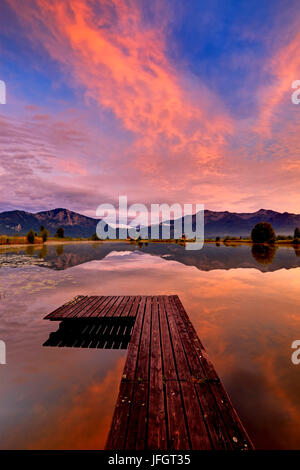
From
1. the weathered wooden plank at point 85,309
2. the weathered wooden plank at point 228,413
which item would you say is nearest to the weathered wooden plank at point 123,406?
the weathered wooden plank at point 228,413

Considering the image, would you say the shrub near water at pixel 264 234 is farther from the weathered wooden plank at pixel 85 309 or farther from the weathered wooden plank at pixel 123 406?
the weathered wooden plank at pixel 123 406

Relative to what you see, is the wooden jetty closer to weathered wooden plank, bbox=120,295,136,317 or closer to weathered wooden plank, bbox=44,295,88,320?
weathered wooden plank, bbox=120,295,136,317

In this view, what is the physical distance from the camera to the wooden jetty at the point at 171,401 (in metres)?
3.21

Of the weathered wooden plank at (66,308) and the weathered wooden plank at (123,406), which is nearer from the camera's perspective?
the weathered wooden plank at (123,406)

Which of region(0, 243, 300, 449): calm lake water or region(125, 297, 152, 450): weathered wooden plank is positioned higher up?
region(125, 297, 152, 450): weathered wooden plank

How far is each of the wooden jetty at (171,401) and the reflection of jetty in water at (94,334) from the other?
1.70m

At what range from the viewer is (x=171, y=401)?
13.2 feet

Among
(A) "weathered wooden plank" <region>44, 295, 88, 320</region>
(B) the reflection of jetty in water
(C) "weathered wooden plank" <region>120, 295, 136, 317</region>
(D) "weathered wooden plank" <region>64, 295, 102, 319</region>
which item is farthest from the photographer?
(C) "weathered wooden plank" <region>120, 295, 136, 317</region>

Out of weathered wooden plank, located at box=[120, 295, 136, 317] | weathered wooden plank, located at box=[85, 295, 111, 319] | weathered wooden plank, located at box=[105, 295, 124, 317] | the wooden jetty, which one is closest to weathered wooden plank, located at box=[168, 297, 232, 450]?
the wooden jetty

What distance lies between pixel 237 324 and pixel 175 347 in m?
4.53

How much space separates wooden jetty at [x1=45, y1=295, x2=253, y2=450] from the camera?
127 inches

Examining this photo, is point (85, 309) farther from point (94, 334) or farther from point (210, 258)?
point (210, 258)

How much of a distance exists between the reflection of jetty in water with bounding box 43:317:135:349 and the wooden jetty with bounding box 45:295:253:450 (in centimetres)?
170
